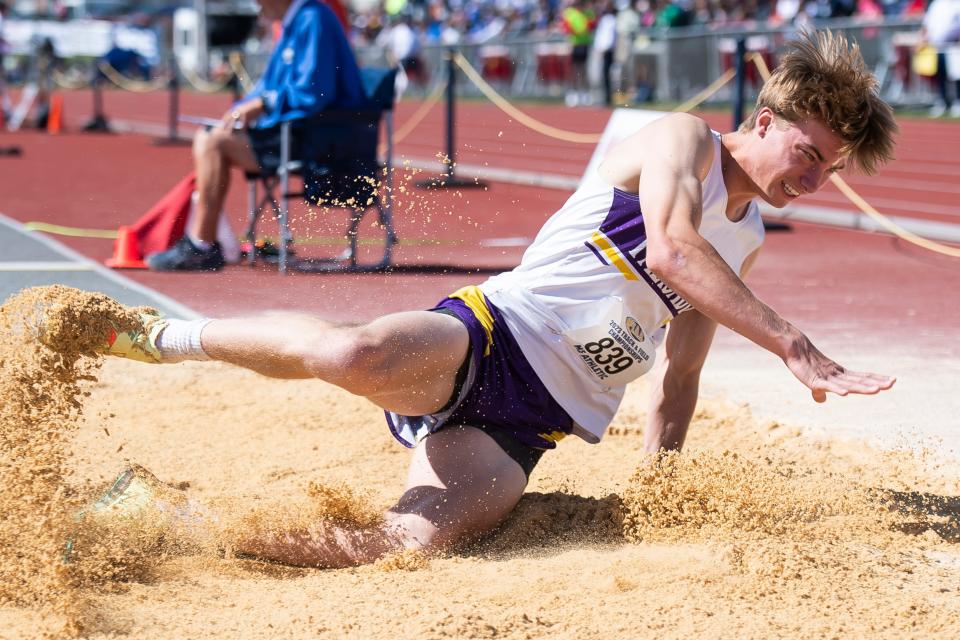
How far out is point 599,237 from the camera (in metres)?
3.15

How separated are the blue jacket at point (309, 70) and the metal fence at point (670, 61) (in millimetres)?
7510

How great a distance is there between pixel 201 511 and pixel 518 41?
2251 cm

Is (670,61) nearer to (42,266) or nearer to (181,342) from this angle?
(42,266)

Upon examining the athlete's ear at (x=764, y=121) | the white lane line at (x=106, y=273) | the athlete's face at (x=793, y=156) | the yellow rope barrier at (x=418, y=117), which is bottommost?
the white lane line at (x=106, y=273)

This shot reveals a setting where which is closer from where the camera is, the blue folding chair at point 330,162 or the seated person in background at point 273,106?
the blue folding chair at point 330,162

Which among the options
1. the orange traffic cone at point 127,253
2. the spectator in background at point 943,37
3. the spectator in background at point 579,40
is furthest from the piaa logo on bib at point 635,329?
the spectator in background at point 579,40

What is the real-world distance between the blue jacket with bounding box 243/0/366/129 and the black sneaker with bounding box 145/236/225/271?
827 mm

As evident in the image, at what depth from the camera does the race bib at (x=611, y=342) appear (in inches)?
123

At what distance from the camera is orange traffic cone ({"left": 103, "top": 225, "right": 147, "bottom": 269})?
24.0 feet

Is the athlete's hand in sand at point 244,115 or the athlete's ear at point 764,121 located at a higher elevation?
the athlete's ear at point 764,121

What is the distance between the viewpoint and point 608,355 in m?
3.16

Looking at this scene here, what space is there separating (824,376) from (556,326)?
778mm

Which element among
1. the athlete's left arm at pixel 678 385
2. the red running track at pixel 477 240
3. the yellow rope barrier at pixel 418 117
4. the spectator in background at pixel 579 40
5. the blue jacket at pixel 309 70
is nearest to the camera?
the athlete's left arm at pixel 678 385

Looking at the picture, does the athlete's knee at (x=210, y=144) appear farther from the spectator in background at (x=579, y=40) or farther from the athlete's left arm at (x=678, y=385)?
the spectator in background at (x=579, y=40)
